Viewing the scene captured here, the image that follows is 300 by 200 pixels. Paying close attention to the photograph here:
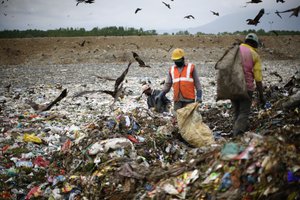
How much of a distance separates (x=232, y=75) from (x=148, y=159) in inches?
61.0

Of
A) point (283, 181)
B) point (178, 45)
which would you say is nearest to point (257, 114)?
point (283, 181)

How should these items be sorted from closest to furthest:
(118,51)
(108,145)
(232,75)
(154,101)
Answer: (232,75) < (108,145) < (154,101) < (118,51)

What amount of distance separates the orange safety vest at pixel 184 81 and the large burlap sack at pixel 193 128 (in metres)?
0.48

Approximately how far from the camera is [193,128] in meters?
4.05

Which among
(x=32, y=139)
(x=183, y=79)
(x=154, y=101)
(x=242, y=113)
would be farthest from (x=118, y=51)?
(x=242, y=113)

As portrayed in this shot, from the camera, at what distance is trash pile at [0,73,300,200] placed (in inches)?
99.0

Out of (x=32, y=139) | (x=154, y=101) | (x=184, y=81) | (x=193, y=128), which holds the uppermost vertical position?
(x=184, y=81)

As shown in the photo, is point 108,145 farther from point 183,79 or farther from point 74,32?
point 74,32

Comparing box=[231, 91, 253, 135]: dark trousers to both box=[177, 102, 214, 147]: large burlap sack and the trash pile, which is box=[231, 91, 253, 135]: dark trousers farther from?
box=[177, 102, 214, 147]: large burlap sack

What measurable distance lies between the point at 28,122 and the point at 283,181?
5.13 metres

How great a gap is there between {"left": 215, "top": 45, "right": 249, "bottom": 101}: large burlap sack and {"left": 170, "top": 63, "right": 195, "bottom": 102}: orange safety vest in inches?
31.9

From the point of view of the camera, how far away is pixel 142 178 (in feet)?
9.93

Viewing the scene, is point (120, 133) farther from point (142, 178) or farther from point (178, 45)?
point (178, 45)

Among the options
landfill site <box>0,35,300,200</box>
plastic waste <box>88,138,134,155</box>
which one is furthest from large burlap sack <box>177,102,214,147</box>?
plastic waste <box>88,138,134,155</box>
